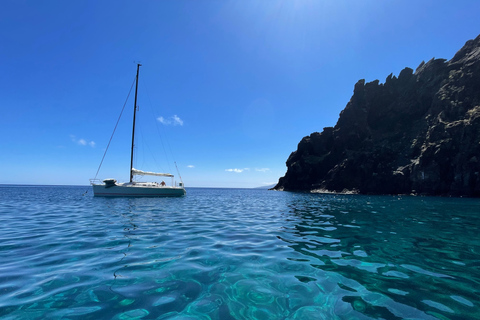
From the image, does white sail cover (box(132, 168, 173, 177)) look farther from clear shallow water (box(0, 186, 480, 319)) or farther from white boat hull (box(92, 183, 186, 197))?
clear shallow water (box(0, 186, 480, 319))

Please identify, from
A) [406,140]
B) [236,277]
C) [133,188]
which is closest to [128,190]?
[133,188]

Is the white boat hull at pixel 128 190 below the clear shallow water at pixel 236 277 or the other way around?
the other way around

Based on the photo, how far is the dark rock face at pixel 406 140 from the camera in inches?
2327

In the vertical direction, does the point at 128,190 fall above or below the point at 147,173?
below

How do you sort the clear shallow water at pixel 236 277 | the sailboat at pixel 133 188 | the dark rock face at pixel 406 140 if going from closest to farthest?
the clear shallow water at pixel 236 277, the sailboat at pixel 133 188, the dark rock face at pixel 406 140

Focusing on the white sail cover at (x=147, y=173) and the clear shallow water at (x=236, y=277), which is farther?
the white sail cover at (x=147, y=173)

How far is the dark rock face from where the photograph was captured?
194 ft

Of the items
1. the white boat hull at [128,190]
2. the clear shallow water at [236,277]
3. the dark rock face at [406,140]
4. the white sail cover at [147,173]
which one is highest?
the dark rock face at [406,140]

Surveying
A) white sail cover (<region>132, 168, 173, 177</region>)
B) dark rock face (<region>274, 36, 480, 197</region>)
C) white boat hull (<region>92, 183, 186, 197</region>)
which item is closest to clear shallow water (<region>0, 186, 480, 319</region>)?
white boat hull (<region>92, 183, 186, 197</region>)

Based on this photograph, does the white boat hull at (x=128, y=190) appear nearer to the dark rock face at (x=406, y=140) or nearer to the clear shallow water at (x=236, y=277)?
the clear shallow water at (x=236, y=277)

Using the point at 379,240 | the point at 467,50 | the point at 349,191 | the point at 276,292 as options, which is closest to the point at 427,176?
the point at 349,191

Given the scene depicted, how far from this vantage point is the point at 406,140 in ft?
256

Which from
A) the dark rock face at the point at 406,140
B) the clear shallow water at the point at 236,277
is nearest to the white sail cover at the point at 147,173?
the clear shallow water at the point at 236,277

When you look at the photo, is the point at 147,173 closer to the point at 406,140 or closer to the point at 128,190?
the point at 128,190
